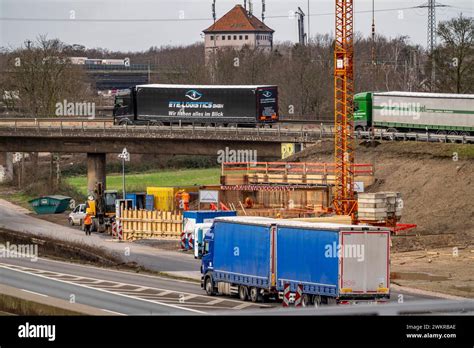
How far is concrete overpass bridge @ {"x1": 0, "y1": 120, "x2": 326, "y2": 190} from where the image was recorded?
77.9 m

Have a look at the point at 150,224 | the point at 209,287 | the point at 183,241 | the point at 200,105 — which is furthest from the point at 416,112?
the point at 209,287

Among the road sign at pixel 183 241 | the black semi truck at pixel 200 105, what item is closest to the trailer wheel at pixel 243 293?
the road sign at pixel 183 241

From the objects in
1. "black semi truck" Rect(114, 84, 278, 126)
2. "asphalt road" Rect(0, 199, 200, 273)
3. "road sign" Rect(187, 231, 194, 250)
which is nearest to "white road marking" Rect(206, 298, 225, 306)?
"asphalt road" Rect(0, 199, 200, 273)

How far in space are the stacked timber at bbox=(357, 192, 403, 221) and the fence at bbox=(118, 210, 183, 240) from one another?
427 inches

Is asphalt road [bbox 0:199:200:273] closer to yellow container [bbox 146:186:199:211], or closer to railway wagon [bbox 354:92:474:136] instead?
yellow container [bbox 146:186:199:211]

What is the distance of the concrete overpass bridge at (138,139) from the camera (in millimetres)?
77875

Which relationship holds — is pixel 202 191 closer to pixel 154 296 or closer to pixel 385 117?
pixel 385 117

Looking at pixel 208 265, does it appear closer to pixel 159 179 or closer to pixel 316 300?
pixel 316 300

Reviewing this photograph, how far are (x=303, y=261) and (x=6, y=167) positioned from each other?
75.7 m

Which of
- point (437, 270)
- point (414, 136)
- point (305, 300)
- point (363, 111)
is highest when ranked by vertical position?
point (363, 111)

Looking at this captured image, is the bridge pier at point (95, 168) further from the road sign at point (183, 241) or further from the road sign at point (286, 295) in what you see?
the road sign at point (286, 295)

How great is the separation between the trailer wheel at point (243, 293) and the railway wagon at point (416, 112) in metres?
37.1

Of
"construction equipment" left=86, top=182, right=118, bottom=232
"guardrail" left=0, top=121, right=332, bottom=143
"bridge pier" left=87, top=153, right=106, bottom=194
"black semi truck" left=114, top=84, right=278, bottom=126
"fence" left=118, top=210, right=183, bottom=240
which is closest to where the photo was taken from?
"fence" left=118, top=210, right=183, bottom=240

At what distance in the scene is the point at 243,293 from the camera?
34.9m
